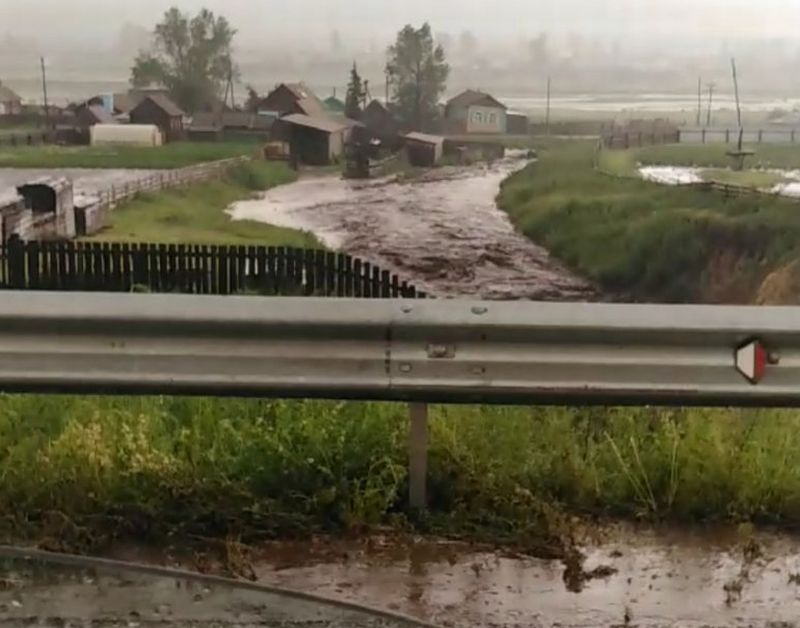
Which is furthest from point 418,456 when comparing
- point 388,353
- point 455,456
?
point 388,353

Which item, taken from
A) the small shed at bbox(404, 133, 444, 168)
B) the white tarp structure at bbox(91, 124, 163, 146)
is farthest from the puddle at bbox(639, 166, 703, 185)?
the white tarp structure at bbox(91, 124, 163, 146)

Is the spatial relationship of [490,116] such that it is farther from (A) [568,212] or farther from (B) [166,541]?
(B) [166,541]

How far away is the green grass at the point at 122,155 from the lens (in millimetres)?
4453

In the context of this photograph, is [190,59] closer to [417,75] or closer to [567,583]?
[417,75]

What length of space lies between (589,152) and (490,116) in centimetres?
→ 43

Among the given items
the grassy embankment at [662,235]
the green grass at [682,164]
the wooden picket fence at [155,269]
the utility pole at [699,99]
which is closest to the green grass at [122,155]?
the wooden picket fence at [155,269]

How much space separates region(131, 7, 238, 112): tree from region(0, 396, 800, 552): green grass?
1.26 metres

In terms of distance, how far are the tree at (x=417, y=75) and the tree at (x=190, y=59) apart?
2.07ft

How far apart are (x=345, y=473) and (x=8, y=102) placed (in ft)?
6.34

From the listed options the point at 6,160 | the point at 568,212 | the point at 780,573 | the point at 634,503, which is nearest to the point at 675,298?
the point at 568,212

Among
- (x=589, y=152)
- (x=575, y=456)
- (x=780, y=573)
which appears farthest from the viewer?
(x=589, y=152)

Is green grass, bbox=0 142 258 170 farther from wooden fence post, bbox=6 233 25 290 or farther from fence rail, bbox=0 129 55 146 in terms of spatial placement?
wooden fence post, bbox=6 233 25 290

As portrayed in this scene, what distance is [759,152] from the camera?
4543mm

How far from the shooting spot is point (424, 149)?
15.0ft
